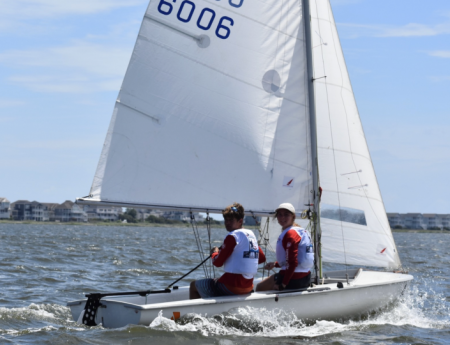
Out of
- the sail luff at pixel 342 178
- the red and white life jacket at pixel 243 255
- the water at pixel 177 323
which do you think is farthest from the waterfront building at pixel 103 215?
the red and white life jacket at pixel 243 255

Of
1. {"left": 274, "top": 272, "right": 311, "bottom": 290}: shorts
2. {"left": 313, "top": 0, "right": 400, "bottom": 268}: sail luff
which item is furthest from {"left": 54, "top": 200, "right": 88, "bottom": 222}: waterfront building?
{"left": 274, "top": 272, "right": 311, "bottom": 290}: shorts

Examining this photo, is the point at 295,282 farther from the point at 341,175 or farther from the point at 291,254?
the point at 341,175

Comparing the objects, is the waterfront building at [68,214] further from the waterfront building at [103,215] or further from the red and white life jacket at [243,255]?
the red and white life jacket at [243,255]

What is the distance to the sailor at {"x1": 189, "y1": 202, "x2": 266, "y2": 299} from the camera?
646cm

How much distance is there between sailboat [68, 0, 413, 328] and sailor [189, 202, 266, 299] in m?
0.85

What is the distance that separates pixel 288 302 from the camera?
675 cm

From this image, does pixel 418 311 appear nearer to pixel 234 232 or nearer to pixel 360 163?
pixel 360 163

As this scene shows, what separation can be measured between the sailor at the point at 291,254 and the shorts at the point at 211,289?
0.61 m

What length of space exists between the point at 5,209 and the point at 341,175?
92476 mm

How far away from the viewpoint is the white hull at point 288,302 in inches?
242

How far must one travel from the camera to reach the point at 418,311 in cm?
877

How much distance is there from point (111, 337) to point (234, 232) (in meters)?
1.51

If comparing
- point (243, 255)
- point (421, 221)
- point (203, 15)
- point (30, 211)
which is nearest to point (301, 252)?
point (243, 255)

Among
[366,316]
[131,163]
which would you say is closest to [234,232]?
[131,163]
